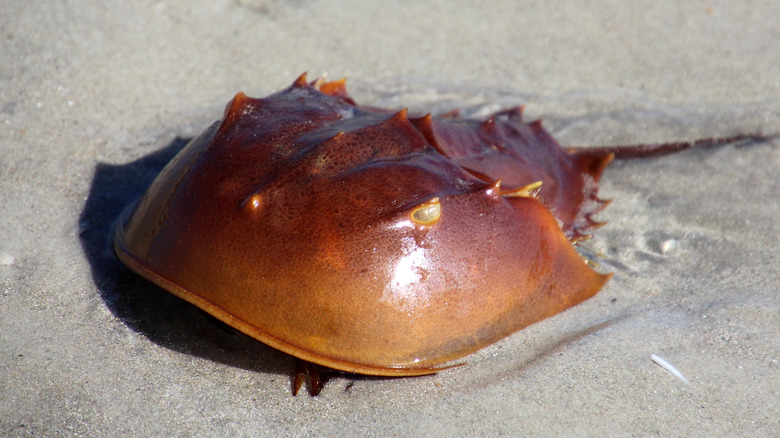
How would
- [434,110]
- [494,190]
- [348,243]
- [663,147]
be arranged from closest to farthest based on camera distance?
[348,243], [494,190], [663,147], [434,110]

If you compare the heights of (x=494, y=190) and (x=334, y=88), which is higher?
(x=494, y=190)

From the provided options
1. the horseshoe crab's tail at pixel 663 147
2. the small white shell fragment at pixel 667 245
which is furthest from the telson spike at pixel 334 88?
the small white shell fragment at pixel 667 245

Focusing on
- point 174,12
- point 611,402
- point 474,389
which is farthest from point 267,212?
point 174,12

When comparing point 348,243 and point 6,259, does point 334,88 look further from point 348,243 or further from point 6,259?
point 6,259

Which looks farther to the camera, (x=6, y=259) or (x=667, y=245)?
(x=667, y=245)

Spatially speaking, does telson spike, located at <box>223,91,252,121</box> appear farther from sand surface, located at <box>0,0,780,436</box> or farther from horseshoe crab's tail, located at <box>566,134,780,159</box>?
horseshoe crab's tail, located at <box>566,134,780,159</box>

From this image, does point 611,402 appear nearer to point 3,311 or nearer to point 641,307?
point 641,307

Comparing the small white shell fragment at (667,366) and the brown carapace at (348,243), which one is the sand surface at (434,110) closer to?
the small white shell fragment at (667,366)

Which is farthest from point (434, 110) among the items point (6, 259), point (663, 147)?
point (6, 259)
